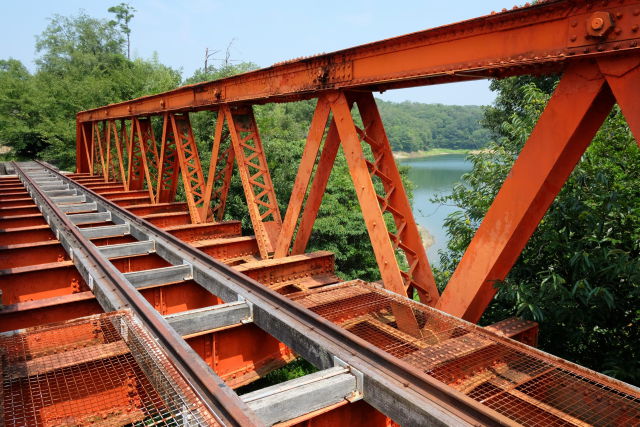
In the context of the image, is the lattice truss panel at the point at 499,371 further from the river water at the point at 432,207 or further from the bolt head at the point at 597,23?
the river water at the point at 432,207

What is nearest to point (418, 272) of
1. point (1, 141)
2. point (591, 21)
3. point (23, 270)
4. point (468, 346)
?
point (468, 346)

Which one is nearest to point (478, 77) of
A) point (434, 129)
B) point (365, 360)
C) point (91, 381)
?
point (365, 360)

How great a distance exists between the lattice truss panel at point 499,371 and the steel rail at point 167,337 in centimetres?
107

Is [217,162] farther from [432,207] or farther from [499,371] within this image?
[432,207]

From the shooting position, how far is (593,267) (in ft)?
11.4

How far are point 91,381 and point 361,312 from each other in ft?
5.97

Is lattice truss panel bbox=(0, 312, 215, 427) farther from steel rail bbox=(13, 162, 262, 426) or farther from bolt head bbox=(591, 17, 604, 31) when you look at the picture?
bolt head bbox=(591, 17, 604, 31)

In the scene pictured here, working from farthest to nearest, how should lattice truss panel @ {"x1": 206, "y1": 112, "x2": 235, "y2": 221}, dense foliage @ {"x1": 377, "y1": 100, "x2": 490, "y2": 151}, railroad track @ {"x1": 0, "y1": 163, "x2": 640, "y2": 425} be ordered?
dense foliage @ {"x1": 377, "y1": 100, "x2": 490, "y2": 151}
lattice truss panel @ {"x1": 206, "y1": 112, "x2": 235, "y2": 221}
railroad track @ {"x1": 0, "y1": 163, "x2": 640, "y2": 425}

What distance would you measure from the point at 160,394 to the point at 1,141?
39.6m

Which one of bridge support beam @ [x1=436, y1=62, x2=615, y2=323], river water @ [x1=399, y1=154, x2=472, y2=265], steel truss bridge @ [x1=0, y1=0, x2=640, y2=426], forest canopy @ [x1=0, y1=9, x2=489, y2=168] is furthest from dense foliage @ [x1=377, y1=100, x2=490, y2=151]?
bridge support beam @ [x1=436, y1=62, x2=615, y2=323]

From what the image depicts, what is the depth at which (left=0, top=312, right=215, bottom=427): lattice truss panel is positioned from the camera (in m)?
2.02

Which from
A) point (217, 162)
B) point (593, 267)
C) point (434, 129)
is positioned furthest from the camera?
point (434, 129)

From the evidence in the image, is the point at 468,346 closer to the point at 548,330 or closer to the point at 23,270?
the point at 548,330

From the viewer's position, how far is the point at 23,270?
4.23 meters
